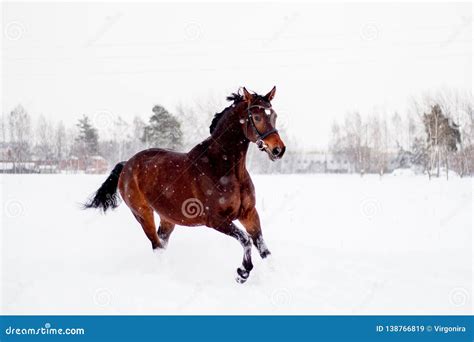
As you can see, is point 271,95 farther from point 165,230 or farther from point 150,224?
point 165,230

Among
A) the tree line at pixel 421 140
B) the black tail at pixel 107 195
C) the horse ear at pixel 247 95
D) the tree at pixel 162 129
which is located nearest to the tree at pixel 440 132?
the tree line at pixel 421 140

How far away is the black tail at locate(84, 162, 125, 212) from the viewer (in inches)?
250

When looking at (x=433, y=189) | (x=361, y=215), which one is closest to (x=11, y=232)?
(x=361, y=215)

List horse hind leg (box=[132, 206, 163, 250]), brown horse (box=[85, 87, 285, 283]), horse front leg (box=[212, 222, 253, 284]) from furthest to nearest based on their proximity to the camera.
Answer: horse hind leg (box=[132, 206, 163, 250])
horse front leg (box=[212, 222, 253, 284])
brown horse (box=[85, 87, 285, 283])

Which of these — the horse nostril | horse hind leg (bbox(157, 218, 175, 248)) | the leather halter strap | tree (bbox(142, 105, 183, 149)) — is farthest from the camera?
tree (bbox(142, 105, 183, 149))

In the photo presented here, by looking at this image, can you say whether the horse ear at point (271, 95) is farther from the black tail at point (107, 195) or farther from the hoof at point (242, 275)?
the black tail at point (107, 195)

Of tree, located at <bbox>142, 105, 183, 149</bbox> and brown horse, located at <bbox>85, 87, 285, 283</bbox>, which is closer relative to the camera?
brown horse, located at <bbox>85, 87, 285, 283</bbox>

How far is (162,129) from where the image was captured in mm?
17297

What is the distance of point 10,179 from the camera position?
1311 centimetres

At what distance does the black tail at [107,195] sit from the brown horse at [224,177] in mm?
1139

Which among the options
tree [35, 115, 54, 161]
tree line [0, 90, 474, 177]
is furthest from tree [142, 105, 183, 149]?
tree [35, 115, 54, 161]

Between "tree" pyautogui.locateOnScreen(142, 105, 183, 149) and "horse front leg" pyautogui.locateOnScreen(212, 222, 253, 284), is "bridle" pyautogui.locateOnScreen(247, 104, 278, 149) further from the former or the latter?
"tree" pyautogui.locateOnScreen(142, 105, 183, 149)

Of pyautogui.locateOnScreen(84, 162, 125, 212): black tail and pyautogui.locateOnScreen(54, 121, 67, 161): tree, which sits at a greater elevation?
pyautogui.locateOnScreen(54, 121, 67, 161): tree

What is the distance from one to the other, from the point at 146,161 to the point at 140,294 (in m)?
2.10
